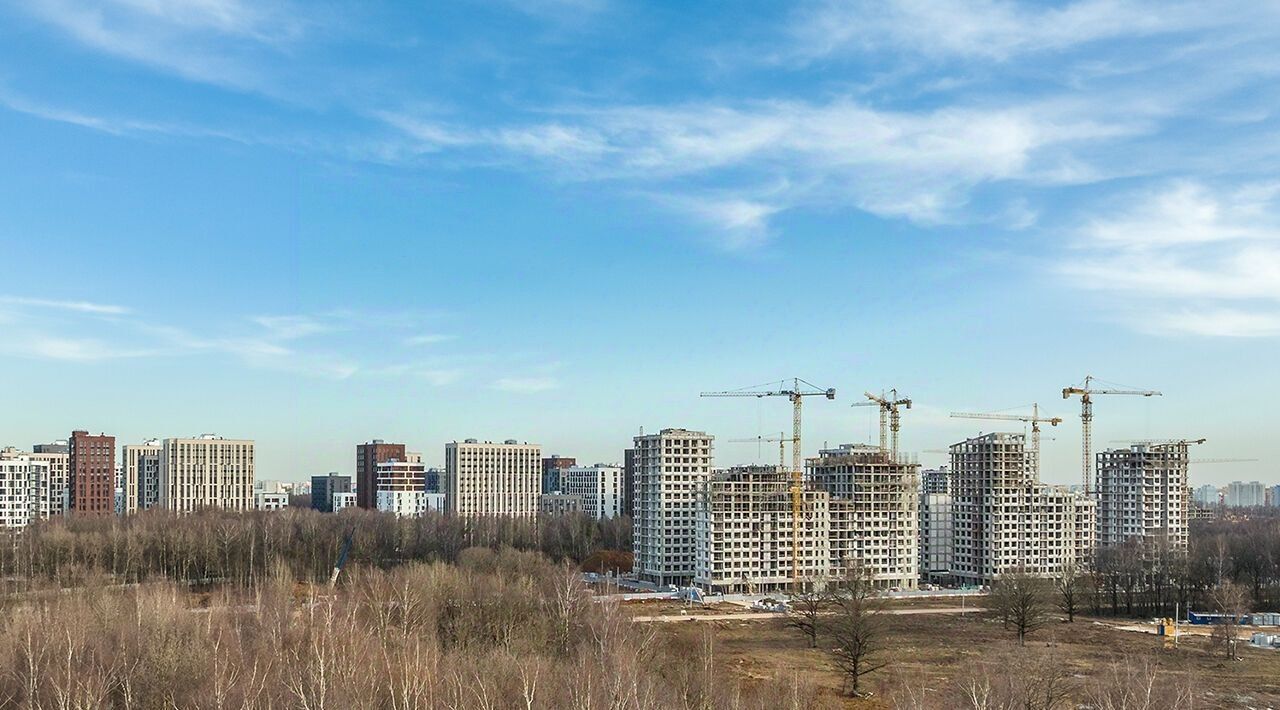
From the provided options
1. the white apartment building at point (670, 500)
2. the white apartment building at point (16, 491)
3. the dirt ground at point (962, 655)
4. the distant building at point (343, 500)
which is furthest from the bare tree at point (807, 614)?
the distant building at point (343, 500)

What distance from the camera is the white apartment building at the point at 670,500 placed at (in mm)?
68875

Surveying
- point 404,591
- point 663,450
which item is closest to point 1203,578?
point 663,450

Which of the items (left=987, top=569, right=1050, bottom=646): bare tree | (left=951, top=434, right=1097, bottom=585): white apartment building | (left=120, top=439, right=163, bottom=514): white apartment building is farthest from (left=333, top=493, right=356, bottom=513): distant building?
(left=987, top=569, right=1050, bottom=646): bare tree

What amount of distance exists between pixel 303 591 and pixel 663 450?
22042 mm

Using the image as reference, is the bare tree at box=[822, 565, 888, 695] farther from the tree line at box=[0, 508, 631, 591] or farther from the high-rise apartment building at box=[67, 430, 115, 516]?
the high-rise apartment building at box=[67, 430, 115, 516]

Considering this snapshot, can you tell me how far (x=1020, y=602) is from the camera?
158 feet

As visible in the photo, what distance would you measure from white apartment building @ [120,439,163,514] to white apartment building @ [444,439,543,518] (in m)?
26.8

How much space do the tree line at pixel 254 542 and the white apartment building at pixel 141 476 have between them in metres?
25.9

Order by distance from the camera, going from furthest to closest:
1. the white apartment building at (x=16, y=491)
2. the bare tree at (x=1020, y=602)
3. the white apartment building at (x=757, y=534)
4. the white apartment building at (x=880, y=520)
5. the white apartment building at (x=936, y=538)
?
the white apartment building at (x=16, y=491) → the white apartment building at (x=936, y=538) → the white apartment building at (x=880, y=520) → the white apartment building at (x=757, y=534) → the bare tree at (x=1020, y=602)

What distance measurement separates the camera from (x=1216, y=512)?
562 feet

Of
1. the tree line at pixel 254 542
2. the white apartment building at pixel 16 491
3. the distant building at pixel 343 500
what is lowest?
the distant building at pixel 343 500

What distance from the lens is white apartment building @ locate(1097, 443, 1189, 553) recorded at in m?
78.9

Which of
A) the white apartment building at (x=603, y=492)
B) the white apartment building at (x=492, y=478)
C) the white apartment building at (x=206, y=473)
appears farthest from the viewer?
the white apartment building at (x=603, y=492)

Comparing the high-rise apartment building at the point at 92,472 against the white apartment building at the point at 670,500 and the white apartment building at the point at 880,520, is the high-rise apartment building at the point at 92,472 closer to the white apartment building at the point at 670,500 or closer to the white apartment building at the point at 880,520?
the white apartment building at the point at 670,500
